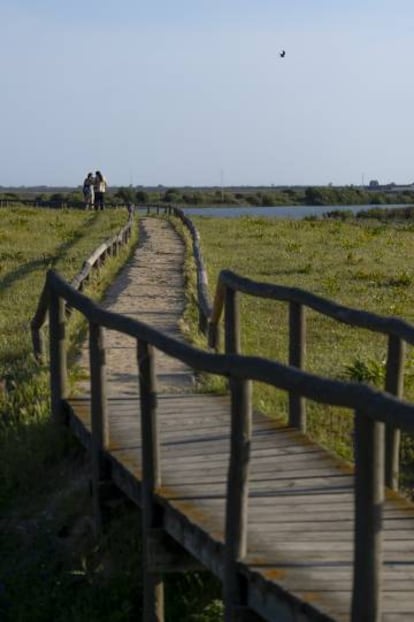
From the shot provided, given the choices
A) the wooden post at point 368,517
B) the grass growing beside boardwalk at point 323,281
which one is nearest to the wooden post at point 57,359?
the grass growing beside boardwalk at point 323,281

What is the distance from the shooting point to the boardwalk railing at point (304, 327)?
7.34 meters

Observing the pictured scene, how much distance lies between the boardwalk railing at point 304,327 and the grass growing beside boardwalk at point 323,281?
0.63 meters

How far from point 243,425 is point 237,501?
0.33m

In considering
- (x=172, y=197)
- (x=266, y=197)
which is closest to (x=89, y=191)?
(x=172, y=197)

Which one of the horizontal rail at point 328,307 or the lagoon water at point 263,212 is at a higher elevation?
the horizontal rail at point 328,307

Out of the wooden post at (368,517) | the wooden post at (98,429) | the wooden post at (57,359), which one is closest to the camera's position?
the wooden post at (368,517)

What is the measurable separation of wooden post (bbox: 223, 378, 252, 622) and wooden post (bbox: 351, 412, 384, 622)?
102cm

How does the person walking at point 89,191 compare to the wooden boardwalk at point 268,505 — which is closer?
the wooden boardwalk at point 268,505

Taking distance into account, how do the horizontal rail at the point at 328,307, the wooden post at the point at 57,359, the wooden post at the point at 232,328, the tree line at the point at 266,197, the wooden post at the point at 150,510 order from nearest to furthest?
the wooden post at the point at 150,510
the horizontal rail at the point at 328,307
the wooden post at the point at 57,359
the wooden post at the point at 232,328
the tree line at the point at 266,197

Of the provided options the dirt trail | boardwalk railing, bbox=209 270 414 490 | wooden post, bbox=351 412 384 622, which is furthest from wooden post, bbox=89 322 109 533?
wooden post, bbox=351 412 384 622

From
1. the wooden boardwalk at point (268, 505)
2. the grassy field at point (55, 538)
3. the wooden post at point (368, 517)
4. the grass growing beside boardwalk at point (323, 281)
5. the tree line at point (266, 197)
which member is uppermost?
the wooden post at point (368, 517)

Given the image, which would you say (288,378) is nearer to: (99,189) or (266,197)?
(99,189)

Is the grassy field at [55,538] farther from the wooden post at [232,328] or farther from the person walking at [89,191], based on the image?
the person walking at [89,191]

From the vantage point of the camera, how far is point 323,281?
70.2 feet
